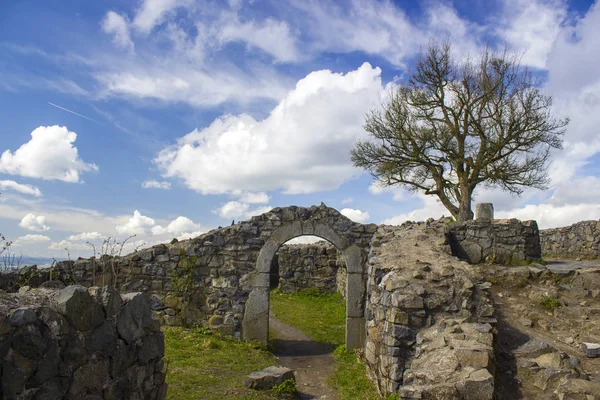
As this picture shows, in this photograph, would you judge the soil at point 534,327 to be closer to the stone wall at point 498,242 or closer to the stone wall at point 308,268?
the stone wall at point 498,242

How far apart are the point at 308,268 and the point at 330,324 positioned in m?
4.67

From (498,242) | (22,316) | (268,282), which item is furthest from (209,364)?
(498,242)

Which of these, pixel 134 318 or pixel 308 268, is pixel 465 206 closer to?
pixel 308 268

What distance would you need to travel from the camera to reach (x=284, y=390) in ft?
22.6

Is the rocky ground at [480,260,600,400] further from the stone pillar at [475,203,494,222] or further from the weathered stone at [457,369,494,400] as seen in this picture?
the stone pillar at [475,203,494,222]

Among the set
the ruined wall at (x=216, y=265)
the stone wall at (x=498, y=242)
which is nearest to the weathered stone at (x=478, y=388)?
the ruined wall at (x=216, y=265)

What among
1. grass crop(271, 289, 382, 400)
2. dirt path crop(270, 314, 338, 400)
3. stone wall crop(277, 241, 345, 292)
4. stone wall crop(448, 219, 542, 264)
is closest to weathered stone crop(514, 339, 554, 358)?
grass crop(271, 289, 382, 400)

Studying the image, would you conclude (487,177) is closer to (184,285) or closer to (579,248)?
(579,248)

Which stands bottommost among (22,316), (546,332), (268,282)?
(546,332)

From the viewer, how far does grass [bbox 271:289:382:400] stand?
24.0ft

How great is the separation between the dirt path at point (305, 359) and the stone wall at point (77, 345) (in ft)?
11.2

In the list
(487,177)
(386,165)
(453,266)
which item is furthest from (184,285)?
(487,177)

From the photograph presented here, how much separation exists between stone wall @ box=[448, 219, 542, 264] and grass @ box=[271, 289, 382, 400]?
12.3 ft

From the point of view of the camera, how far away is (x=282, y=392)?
6867 mm
